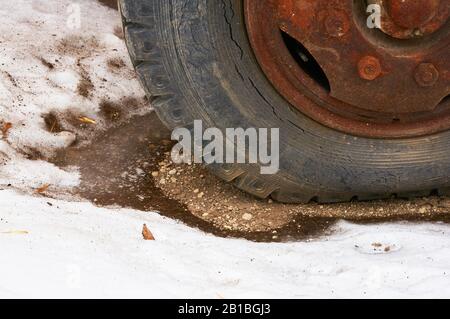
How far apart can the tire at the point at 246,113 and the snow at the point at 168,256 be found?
0.19 m

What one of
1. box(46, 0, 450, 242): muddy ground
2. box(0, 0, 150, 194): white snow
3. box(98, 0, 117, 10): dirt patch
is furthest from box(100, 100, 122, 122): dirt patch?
box(98, 0, 117, 10): dirt patch

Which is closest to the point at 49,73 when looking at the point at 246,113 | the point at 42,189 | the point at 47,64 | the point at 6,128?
the point at 47,64

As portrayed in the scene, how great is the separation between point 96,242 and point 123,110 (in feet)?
4.73

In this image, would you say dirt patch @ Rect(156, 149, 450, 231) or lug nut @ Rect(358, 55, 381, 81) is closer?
lug nut @ Rect(358, 55, 381, 81)

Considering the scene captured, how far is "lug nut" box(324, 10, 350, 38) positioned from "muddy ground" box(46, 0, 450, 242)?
68cm

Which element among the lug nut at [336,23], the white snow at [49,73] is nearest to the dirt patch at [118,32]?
the white snow at [49,73]

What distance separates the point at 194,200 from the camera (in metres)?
3.35

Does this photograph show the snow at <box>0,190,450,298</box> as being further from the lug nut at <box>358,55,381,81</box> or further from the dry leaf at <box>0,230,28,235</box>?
the lug nut at <box>358,55,381,81</box>

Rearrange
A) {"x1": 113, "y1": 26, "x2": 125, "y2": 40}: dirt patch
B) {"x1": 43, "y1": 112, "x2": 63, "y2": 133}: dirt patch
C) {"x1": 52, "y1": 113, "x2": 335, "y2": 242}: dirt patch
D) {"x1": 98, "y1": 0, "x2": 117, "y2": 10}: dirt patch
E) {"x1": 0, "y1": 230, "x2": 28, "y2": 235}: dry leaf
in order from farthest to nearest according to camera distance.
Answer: {"x1": 98, "y1": 0, "x2": 117, "y2": 10}: dirt patch
{"x1": 113, "y1": 26, "x2": 125, "y2": 40}: dirt patch
{"x1": 43, "y1": 112, "x2": 63, "y2": 133}: dirt patch
{"x1": 52, "y1": 113, "x2": 335, "y2": 242}: dirt patch
{"x1": 0, "y1": 230, "x2": 28, "y2": 235}: dry leaf

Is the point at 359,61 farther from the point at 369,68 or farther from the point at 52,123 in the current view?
the point at 52,123

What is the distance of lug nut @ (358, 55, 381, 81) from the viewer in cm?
293

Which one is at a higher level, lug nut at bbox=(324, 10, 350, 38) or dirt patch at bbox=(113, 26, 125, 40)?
dirt patch at bbox=(113, 26, 125, 40)

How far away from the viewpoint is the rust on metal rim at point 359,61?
2.85 m
